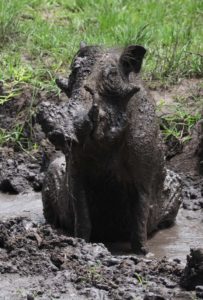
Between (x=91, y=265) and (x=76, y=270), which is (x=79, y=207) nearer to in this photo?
(x=91, y=265)

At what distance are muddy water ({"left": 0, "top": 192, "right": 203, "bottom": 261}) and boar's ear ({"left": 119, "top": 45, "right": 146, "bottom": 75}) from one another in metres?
1.37

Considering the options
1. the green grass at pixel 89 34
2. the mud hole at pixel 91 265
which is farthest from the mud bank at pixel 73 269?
the green grass at pixel 89 34

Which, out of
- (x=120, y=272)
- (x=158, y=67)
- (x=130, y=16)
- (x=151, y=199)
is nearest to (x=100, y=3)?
(x=130, y=16)

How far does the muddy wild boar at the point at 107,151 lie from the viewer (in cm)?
696

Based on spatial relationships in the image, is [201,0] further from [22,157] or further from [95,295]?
[95,295]

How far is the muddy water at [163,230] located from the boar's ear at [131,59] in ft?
4.49

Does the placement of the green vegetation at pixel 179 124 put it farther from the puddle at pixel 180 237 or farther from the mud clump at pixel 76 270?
the mud clump at pixel 76 270

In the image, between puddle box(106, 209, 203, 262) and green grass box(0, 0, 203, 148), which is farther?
green grass box(0, 0, 203, 148)

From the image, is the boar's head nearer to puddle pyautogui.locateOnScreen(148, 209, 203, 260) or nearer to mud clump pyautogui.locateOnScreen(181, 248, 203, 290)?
puddle pyautogui.locateOnScreen(148, 209, 203, 260)

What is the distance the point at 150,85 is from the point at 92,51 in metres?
3.87

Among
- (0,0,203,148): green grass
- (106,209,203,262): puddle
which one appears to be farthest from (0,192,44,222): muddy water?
(0,0,203,148): green grass

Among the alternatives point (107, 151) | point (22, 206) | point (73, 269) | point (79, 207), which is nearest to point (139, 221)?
point (79, 207)

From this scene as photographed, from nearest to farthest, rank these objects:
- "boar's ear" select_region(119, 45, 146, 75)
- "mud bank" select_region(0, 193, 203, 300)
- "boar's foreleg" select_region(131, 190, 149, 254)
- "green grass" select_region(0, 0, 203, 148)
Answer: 1. "mud bank" select_region(0, 193, 203, 300)
2. "boar's ear" select_region(119, 45, 146, 75)
3. "boar's foreleg" select_region(131, 190, 149, 254)
4. "green grass" select_region(0, 0, 203, 148)

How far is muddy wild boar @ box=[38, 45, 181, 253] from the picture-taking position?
6.96 meters
